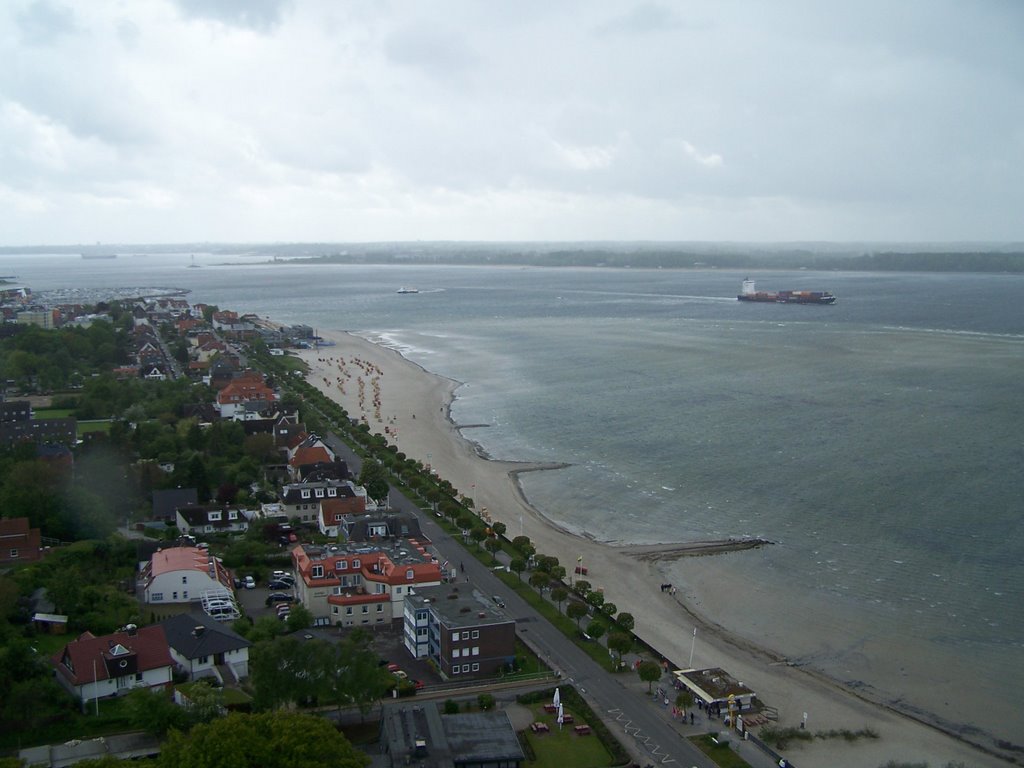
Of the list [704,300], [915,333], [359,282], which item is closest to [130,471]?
[915,333]

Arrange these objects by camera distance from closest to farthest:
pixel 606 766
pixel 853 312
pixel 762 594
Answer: pixel 606 766 < pixel 762 594 < pixel 853 312

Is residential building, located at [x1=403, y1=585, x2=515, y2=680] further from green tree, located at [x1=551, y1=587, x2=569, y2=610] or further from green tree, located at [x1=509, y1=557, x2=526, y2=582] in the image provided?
green tree, located at [x1=509, y1=557, x2=526, y2=582]

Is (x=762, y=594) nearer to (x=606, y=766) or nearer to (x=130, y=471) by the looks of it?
(x=606, y=766)

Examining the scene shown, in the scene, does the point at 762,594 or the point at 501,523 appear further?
the point at 501,523

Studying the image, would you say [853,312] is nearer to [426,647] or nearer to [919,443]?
[919,443]

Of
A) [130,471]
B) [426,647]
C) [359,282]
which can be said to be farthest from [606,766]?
[359,282]

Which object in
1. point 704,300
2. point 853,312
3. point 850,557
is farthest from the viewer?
point 704,300
